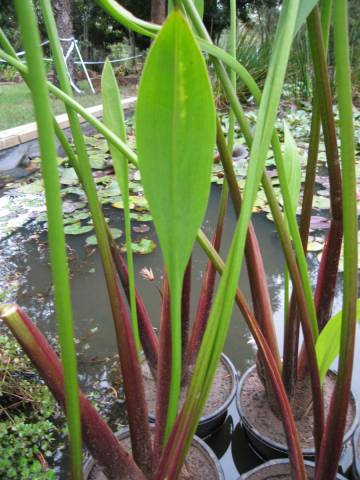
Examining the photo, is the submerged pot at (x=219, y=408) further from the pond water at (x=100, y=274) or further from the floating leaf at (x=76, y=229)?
the floating leaf at (x=76, y=229)

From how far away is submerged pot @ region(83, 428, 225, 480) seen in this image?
61 cm

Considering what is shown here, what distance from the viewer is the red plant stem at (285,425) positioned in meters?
0.37

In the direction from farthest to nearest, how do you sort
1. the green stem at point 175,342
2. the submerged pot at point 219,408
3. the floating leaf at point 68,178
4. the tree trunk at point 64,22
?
the tree trunk at point 64,22 → the floating leaf at point 68,178 → the submerged pot at point 219,408 → the green stem at point 175,342

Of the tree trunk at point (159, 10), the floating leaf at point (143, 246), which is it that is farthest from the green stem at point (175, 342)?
the tree trunk at point (159, 10)

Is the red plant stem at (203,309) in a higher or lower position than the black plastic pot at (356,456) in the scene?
higher

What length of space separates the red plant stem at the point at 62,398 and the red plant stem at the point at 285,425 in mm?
72

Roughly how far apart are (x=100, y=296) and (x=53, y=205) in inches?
39.5

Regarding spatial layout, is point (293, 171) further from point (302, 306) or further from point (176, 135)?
point (176, 135)

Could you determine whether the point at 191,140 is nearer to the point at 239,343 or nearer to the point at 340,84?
the point at 340,84

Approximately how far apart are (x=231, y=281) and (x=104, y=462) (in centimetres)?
30

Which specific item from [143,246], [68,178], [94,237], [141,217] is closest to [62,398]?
[143,246]

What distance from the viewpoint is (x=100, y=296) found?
4.03 feet

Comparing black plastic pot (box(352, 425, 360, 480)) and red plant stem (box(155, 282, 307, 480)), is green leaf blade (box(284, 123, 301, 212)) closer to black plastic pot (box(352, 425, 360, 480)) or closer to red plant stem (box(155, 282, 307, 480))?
red plant stem (box(155, 282, 307, 480))

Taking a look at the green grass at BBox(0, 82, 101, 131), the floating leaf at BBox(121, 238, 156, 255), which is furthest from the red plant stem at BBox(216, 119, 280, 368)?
the green grass at BBox(0, 82, 101, 131)
